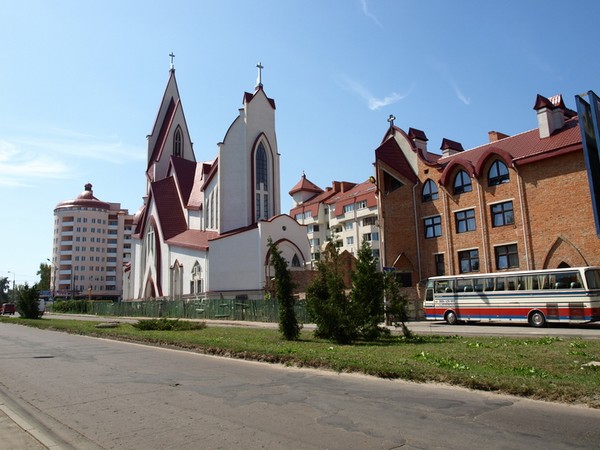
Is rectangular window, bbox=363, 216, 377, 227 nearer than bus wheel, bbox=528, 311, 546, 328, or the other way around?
bus wheel, bbox=528, 311, 546, 328

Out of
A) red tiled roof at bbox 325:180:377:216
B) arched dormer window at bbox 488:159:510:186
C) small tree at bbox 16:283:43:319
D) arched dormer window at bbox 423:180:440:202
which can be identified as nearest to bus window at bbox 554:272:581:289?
arched dormer window at bbox 488:159:510:186

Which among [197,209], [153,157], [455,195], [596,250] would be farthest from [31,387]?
[153,157]

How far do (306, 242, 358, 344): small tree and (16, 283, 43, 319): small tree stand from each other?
109ft

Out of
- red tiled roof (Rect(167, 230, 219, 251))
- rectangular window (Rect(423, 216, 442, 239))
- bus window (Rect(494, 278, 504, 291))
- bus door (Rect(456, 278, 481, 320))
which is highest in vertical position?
red tiled roof (Rect(167, 230, 219, 251))

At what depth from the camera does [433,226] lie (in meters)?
33.7

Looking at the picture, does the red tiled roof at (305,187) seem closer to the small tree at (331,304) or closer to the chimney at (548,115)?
the chimney at (548,115)

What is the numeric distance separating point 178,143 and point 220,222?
23.9 meters

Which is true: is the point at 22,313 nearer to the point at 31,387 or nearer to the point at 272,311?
the point at 272,311

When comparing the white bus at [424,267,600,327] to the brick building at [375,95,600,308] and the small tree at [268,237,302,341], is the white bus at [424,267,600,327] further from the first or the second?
the small tree at [268,237,302,341]

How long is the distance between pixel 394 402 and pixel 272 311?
24558 mm

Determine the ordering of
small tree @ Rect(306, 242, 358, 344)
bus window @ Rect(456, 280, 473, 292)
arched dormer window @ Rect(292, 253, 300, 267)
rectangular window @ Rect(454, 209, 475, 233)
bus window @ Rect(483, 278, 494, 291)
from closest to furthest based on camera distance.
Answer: small tree @ Rect(306, 242, 358, 344)
bus window @ Rect(483, 278, 494, 291)
bus window @ Rect(456, 280, 473, 292)
rectangular window @ Rect(454, 209, 475, 233)
arched dormer window @ Rect(292, 253, 300, 267)

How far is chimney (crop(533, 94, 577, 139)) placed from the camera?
2869 centimetres

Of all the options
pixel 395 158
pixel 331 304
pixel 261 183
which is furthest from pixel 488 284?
pixel 261 183

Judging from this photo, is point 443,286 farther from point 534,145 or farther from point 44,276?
point 44,276
